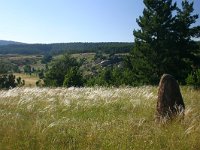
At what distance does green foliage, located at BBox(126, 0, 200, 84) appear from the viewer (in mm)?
41188

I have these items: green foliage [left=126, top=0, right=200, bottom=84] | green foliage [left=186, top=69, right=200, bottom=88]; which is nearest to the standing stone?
green foliage [left=186, top=69, right=200, bottom=88]

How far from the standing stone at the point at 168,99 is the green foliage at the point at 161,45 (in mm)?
30895

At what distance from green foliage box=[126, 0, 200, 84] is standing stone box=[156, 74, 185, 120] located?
30895 mm

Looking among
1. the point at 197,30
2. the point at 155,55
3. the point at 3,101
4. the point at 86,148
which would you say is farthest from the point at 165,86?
the point at 197,30

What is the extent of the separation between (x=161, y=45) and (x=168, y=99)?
106ft

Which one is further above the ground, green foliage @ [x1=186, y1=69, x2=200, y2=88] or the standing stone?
the standing stone

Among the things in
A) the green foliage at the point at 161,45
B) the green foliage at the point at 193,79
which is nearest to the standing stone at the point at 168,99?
the green foliage at the point at 193,79

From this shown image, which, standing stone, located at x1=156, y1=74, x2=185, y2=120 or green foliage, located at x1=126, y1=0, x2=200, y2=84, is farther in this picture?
green foliage, located at x1=126, y1=0, x2=200, y2=84

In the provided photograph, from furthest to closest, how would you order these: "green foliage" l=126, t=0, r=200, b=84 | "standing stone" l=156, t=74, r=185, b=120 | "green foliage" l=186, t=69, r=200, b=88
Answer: "green foliage" l=126, t=0, r=200, b=84, "green foliage" l=186, t=69, r=200, b=88, "standing stone" l=156, t=74, r=185, b=120

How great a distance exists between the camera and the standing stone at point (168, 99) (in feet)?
31.2

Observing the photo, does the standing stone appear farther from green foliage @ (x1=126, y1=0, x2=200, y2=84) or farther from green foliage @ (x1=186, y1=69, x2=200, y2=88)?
green foliage @ (x1=126, y1=0, x2=200, y2=84)

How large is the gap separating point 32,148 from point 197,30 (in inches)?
1623

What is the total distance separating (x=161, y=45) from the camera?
41.4m

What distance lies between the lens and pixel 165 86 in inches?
389
